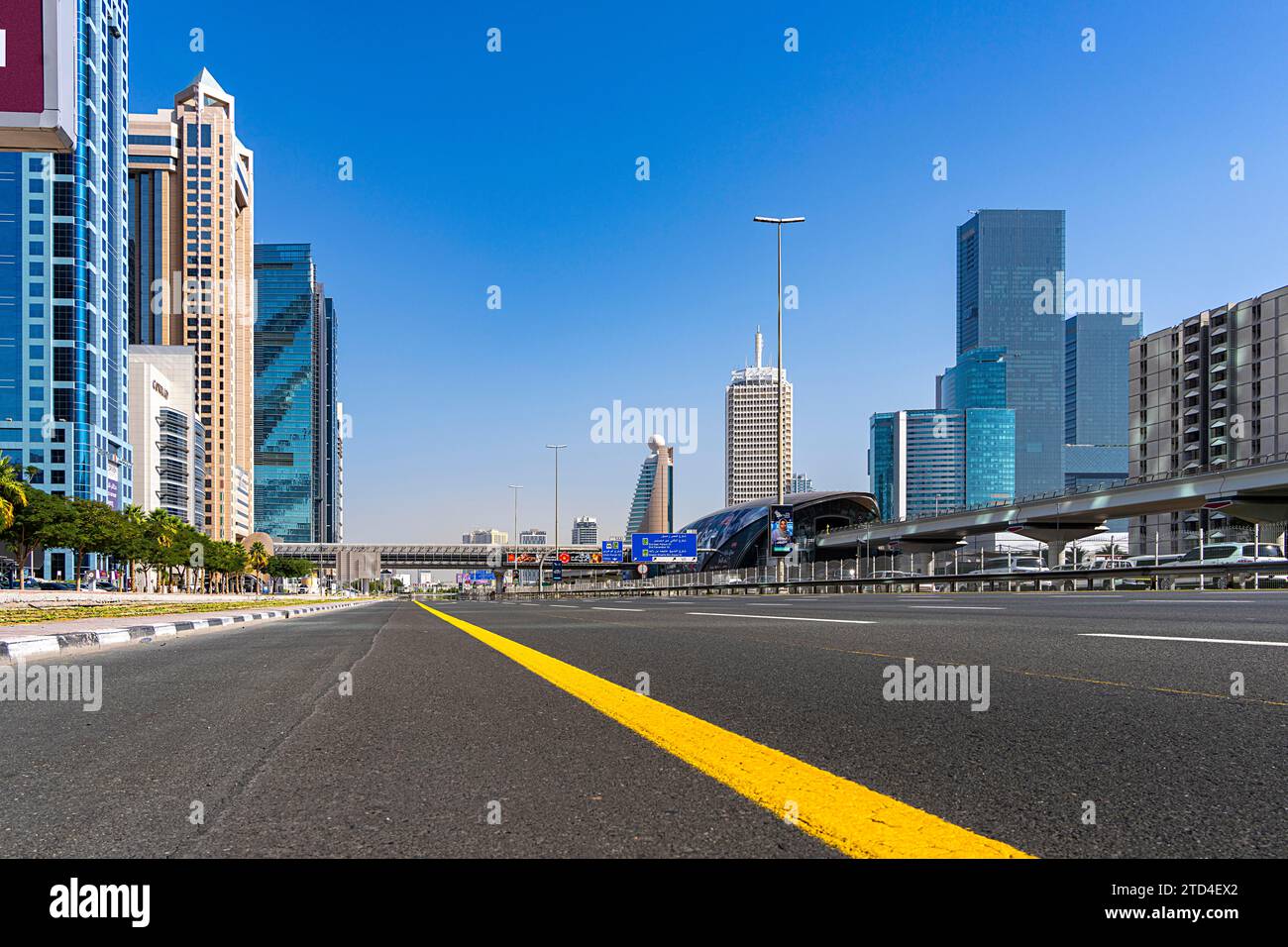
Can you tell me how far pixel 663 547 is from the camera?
86688 millimetres

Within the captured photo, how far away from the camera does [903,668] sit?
594 cm

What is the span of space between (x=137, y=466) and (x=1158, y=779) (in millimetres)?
150237

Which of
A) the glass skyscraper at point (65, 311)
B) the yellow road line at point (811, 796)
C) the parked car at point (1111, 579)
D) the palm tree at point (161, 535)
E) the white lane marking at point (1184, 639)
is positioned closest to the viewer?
the yellow road line at point (811, 796)

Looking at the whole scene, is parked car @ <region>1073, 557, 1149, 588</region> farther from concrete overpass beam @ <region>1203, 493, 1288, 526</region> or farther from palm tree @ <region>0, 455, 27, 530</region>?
palm tree @ <region>0, 455, 27, 530</region>

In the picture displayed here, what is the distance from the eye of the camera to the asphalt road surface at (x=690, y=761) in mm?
2441

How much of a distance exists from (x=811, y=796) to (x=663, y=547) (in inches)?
3314

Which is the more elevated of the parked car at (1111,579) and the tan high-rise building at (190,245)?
the tan high-rise building at (190,245)

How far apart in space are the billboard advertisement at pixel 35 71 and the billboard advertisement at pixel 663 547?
243 feet

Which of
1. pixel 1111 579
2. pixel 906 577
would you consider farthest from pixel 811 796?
pixel 906 577

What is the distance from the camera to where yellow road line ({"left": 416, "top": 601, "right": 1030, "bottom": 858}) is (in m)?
2.26
